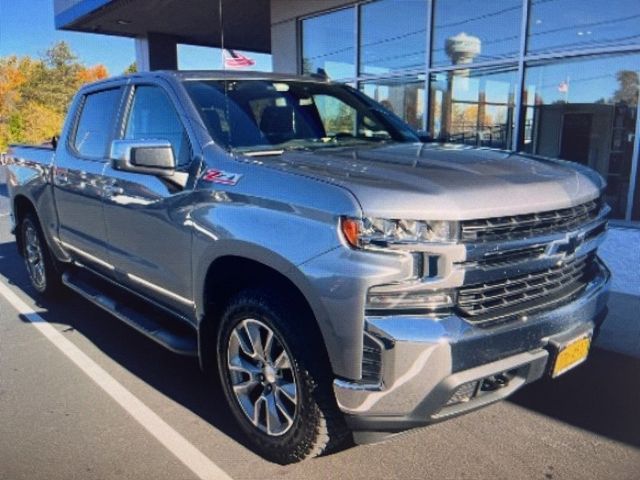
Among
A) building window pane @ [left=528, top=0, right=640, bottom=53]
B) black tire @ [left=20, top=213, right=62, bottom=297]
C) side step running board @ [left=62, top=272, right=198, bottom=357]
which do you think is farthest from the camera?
building window pane @ [left=528, top=0, right=640, bottom=53]

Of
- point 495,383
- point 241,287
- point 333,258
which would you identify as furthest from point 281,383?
point 495,383

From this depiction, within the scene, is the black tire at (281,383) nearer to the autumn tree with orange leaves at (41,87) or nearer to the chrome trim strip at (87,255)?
the chrome trim strip at (87,255)

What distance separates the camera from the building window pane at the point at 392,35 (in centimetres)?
891

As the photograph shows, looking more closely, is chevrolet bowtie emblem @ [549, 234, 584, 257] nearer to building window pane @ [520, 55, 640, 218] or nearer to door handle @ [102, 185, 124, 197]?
door handle @ [102, 185, 124, 197]

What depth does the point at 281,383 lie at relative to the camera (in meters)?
2.87

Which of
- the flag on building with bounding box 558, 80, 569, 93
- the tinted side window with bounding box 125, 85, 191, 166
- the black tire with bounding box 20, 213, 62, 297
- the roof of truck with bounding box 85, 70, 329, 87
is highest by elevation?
the flag on building with bounding box 558, 80, 569, 93

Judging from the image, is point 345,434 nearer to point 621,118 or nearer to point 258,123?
point 258,123

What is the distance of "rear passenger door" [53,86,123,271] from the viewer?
14.2 feet

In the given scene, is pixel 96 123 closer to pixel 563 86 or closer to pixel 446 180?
pixel 446 180

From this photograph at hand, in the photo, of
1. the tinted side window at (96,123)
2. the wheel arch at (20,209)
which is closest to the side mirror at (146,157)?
Answer: the tinted side window at (96,123)

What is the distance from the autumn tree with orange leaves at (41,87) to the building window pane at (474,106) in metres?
40.7

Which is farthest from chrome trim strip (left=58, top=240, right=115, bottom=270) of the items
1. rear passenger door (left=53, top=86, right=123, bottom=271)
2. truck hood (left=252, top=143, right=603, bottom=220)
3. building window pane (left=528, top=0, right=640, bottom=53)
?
building window pane (left=528, top=0, right=640, bottom=53)

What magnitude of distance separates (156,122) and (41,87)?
54.2 metres

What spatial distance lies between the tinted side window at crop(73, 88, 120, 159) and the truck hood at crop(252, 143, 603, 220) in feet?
6.03
